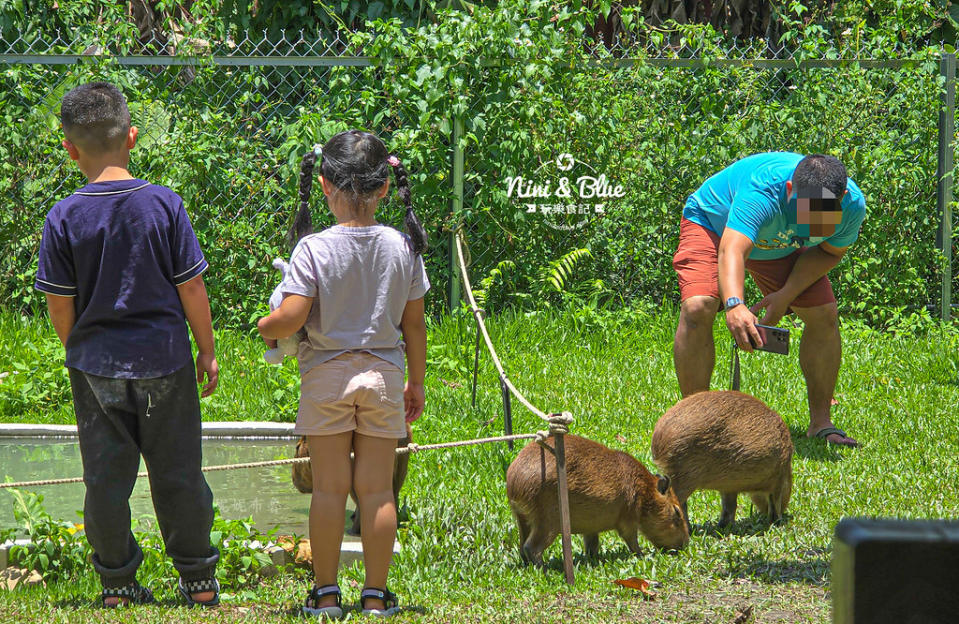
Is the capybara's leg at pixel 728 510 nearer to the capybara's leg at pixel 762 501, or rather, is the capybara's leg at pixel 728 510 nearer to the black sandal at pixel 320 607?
the capybara's leg at pixel 762 501

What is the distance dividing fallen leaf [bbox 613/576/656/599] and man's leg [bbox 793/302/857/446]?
232cm

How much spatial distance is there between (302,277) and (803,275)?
313 cm

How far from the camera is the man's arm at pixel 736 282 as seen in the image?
191 inches

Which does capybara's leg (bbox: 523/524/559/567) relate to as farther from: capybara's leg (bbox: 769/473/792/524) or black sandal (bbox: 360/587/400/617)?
capybara's leg (bbox: 769/473/792/524)

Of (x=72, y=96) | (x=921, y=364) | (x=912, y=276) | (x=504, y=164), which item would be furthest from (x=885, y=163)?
(x=72, y=96)

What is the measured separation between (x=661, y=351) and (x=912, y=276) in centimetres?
219

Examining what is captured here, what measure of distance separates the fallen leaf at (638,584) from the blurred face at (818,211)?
2262 mm

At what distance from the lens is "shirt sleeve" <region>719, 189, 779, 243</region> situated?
5.09 m

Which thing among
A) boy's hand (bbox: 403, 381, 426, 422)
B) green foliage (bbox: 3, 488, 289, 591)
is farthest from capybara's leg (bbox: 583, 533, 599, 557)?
green foliage (bbox: 3, 488, 289, 591)

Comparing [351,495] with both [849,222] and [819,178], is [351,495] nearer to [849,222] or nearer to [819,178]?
[819,178]

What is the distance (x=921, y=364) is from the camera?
7.11 metres

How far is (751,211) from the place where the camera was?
16.8ft

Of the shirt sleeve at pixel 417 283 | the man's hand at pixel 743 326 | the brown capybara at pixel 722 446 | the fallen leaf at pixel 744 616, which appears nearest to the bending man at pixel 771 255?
the man's hand at pixel 743 326

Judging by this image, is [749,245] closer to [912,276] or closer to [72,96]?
[72,96]
